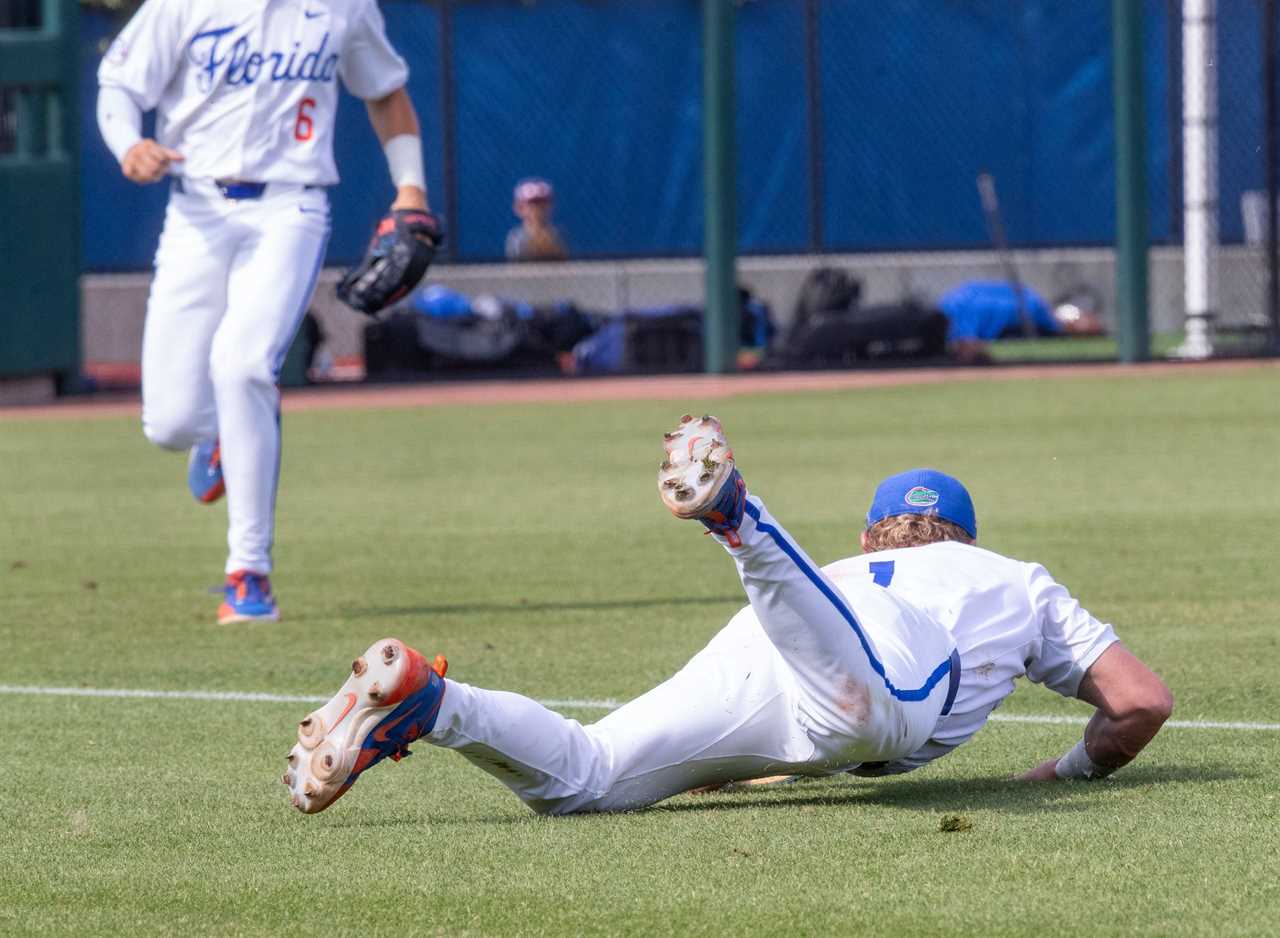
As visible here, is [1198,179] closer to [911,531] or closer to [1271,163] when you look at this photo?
[1271,163]

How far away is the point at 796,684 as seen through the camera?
423cm

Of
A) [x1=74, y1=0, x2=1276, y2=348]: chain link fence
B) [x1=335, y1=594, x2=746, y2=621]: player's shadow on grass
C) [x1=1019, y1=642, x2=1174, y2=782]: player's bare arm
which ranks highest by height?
[x1=74, y1=0, x2=1276, y2=348]: chain link fence

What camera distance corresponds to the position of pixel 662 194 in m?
23.3

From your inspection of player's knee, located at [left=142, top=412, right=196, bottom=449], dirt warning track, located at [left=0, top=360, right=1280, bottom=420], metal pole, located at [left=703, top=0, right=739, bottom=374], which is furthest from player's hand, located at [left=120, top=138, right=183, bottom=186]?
metal pole, located at [left=703, top=0, right=739, bottom=374]

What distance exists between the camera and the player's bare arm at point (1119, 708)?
4.47 m

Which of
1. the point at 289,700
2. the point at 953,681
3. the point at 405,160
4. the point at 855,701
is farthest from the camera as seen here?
the point at 405,160

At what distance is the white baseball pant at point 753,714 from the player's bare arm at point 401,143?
385 centimetres

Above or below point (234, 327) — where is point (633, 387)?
below

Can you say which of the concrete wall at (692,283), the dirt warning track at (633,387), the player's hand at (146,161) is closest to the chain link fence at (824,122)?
the concrete wall at (692,283)

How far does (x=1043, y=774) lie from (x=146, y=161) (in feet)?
12.6

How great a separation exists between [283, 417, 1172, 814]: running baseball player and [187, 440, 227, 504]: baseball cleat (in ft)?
11.8

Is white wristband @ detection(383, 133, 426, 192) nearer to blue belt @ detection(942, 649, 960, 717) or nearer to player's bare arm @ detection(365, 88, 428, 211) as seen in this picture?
player's bare arm @ detection(365, 88, 428, 211)

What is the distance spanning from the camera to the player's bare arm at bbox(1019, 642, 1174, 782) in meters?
4.47

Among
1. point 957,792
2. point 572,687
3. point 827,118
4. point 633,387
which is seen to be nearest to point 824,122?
point 827,118
